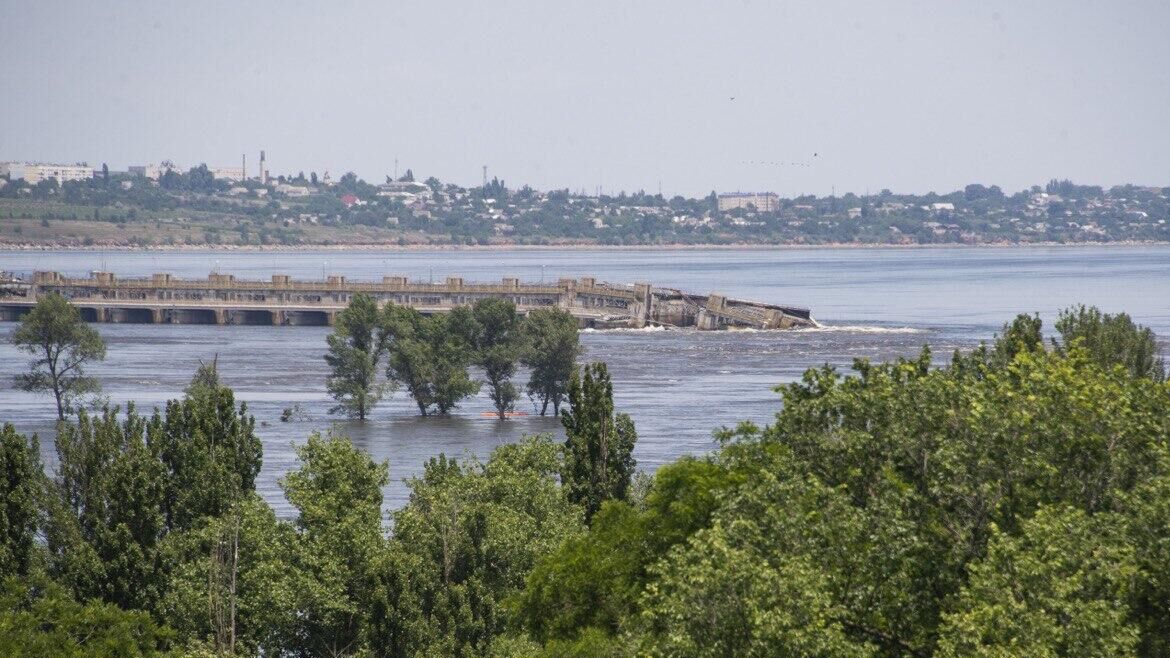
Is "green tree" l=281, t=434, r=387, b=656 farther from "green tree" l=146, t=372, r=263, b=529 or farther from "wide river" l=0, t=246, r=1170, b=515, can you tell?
"wide river" l=0, t=246, r=1170, b=515

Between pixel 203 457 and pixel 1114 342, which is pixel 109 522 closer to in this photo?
pixel 203 457

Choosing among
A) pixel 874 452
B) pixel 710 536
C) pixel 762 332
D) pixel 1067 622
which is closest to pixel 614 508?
pixel 874 452

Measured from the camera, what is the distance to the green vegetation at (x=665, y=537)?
838 inches

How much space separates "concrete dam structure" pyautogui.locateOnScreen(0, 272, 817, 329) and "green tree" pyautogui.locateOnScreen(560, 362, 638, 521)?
98266 mm

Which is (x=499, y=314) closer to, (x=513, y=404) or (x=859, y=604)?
(x=513, y=404)

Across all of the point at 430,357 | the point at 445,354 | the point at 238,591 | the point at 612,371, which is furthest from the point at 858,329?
the point at 238,591

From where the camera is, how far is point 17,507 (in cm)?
3316

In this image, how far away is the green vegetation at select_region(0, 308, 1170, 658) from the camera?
21281 millimetres

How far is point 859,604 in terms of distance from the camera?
22.5m

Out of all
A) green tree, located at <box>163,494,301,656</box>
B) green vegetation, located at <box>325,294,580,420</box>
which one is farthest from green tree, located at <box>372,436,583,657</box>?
green vegetation, located at <box>325,294,580,420</box>

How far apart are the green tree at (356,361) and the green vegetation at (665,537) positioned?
3827cm

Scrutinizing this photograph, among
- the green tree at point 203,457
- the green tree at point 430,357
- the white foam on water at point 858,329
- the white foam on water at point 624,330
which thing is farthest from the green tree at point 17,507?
the white foam on water at point 624,330

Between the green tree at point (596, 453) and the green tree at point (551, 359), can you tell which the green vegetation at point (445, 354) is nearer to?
the green tree at point (551, 359)

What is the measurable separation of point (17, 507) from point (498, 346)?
49230 millimetres
